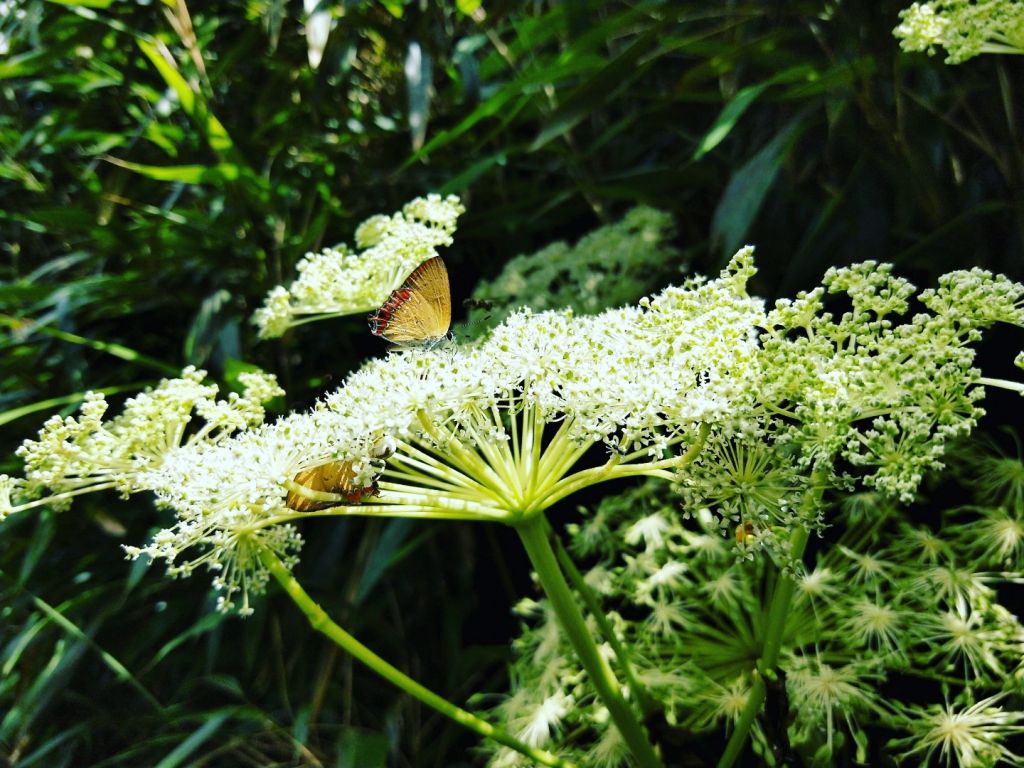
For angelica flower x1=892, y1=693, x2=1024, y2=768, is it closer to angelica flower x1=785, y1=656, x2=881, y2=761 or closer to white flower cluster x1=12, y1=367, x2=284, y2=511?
angelica flower x1=785, y1=656, x2=881, y2=761

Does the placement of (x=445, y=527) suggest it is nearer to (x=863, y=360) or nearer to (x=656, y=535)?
(x=656, y=535)

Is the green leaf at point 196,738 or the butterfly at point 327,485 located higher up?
the butterfly at point 327,485

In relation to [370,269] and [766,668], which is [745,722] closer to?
[766,668]

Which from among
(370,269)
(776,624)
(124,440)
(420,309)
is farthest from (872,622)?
(124,440)

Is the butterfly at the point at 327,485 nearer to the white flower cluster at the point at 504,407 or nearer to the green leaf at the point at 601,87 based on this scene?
the white flower cluster at the point at 504,407

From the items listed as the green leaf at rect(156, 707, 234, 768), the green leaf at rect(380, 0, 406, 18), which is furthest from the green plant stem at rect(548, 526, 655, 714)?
the green leaf at rect(380, 0, 406, 18)

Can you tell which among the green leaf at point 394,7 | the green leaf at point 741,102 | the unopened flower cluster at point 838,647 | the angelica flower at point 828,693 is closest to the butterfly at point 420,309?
the unopened flower cluster at point 838,647

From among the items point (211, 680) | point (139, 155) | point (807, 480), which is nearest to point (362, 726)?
point (211, 680)
